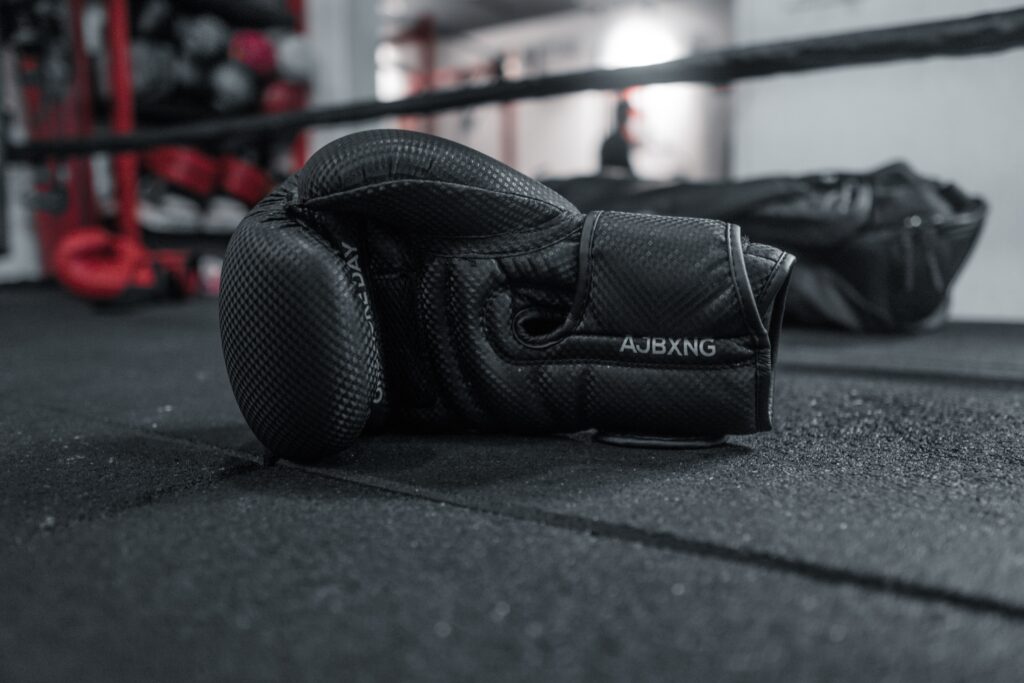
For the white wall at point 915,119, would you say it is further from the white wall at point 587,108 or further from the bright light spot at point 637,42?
the bright light spot at point 637,42

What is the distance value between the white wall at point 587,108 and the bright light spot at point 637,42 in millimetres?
25

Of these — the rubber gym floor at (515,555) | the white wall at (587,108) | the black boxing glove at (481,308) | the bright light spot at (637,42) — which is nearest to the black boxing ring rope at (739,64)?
the rubber gym floor at (515,555)

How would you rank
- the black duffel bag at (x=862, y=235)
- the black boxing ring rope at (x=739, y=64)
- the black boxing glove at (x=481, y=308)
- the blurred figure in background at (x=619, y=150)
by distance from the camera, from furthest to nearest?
the blurred figure in background at (x=619, y=150)
the black duffel bag at (x=862, y=235)
the black boxing ring rope at (x=739, y=64)
the black boxing glove at (x=481, y=308)

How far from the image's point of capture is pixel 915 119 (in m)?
2.00

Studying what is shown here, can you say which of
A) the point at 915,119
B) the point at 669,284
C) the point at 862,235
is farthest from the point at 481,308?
the point at 915,119

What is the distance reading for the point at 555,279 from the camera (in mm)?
660

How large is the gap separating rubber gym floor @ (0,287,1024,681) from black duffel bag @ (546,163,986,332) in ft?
2.40

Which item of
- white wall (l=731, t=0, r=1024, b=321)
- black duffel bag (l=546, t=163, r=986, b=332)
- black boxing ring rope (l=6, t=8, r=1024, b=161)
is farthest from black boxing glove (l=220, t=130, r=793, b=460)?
white wall (l=731, t=0, r=1024, b=321)

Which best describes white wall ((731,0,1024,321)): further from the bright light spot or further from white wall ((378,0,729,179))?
the bright light spot

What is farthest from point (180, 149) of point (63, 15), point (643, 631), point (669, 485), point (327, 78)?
point (643, 631)

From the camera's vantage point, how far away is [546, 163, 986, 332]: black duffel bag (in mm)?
1456

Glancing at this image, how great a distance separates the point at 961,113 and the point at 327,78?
2503mm

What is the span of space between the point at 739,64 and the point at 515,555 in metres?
1.13

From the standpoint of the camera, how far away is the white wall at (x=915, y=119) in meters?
1.89
